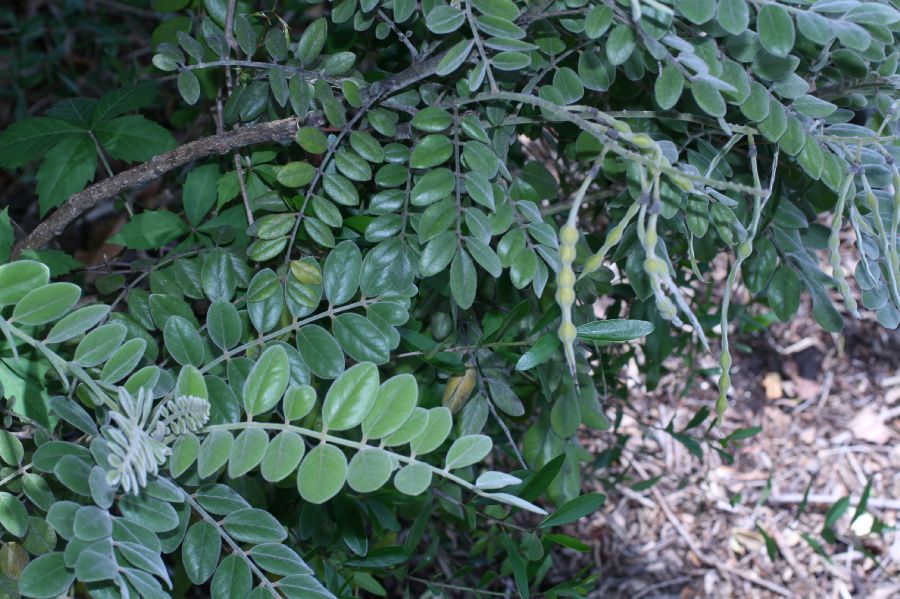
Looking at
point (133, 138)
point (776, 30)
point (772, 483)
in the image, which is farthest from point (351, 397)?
point (772, 483)

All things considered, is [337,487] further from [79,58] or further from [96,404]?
[79,58]

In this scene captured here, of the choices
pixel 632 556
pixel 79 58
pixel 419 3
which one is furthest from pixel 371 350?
pixel 79 58

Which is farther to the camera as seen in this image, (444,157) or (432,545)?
(432,545)

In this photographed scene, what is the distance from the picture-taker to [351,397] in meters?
0.78

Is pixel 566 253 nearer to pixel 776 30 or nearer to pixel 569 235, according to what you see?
pixel 569 235

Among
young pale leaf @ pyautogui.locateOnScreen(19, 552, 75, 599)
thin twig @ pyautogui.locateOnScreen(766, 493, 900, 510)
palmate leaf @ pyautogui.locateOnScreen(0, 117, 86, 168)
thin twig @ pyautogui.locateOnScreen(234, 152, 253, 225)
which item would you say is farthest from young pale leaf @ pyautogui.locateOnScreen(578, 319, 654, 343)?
thin twig @ pyautogui.locateOnScreen(766, 493, 900, 510)

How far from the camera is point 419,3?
1022 millimetres

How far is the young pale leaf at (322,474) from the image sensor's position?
0.74 metres

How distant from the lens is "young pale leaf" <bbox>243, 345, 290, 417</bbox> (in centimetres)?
79

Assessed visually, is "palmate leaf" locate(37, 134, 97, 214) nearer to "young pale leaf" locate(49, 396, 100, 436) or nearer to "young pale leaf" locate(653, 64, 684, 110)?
"young pale leaf" locate(49, 396, 100, 436)

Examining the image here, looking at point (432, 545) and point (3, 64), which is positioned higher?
point (3, 64)

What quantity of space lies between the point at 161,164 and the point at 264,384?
0.37 m

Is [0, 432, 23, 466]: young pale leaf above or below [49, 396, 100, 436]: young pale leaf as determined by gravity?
below

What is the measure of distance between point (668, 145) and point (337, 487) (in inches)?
18.1
